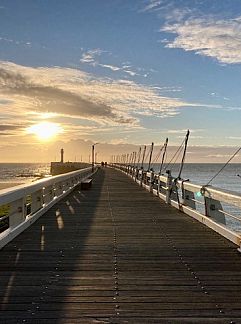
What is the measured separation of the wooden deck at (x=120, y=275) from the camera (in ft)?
16.0

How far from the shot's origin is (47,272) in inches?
261

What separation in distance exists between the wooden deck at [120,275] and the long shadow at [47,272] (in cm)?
1

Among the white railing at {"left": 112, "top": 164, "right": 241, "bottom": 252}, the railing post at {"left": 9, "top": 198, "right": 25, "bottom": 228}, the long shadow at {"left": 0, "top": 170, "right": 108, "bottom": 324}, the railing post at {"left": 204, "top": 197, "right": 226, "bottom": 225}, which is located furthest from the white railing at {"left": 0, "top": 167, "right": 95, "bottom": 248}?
the railing post at {"left": 204, "top": 197, "right": 226, "bottom": 225}

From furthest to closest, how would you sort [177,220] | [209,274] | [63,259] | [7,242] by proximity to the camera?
[177,220] < [7,242] < [63,259] < [209,274]

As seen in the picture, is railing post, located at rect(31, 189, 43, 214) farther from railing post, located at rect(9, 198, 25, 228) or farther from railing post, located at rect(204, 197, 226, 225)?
railing post, located at rect(204, 197, 226, 225)

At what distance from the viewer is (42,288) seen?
18.9ft

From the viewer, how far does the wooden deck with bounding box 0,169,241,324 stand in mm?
4887

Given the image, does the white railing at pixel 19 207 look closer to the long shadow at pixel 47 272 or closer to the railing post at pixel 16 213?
the railing post at pixel 16 213

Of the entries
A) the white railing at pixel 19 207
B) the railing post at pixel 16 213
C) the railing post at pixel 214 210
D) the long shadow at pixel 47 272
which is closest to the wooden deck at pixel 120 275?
A: the long shadow at pixel 47 272

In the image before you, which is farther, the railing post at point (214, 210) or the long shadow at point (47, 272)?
the railing post at point (214, 210)

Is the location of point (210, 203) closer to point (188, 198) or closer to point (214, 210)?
point (214, 210)

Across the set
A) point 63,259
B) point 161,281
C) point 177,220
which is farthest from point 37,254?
point 177,220

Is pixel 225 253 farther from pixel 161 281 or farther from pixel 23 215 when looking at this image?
pixel 23 215

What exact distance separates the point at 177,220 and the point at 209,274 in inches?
244
